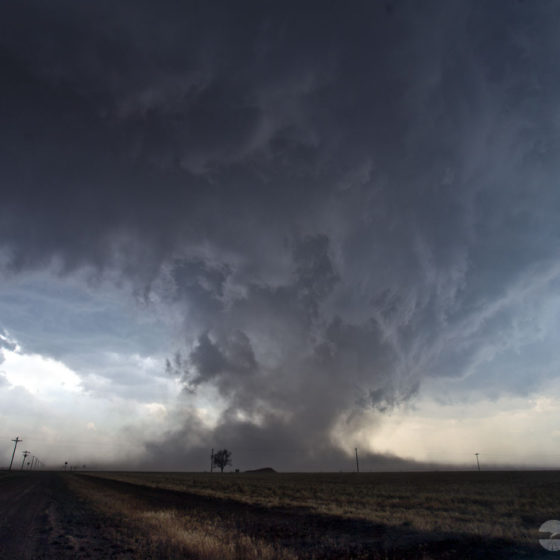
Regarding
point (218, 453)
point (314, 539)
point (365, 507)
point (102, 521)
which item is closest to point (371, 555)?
point (314, 539)

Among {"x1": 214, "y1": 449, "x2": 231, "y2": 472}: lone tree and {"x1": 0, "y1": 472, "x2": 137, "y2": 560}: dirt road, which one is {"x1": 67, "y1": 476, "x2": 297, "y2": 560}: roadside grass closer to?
{"x1": 0, "y1": 472, "x2": 137, "y2": 560}: dirt road

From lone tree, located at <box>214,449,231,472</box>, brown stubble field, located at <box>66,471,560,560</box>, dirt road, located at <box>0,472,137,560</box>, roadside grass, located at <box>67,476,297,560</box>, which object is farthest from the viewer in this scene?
lone tree, located at <box>214,449,231,472</box>

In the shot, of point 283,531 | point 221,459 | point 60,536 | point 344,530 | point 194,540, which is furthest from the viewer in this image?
point 221,459

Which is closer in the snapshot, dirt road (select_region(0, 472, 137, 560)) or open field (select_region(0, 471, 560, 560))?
open field (select_region(0, 471, 560, 560))

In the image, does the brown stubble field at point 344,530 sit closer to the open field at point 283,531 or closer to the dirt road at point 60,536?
the open field at point 283,531

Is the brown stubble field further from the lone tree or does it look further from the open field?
the lone tree

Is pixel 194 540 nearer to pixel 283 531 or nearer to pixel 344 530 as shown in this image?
pixel 283 531

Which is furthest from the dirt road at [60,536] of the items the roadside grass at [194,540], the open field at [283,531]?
the roadside grass at [194,540]

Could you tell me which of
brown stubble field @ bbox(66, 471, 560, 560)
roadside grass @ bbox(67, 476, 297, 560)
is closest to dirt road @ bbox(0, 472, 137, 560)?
roadside grass @ bbox(67, 476, 297, 560)

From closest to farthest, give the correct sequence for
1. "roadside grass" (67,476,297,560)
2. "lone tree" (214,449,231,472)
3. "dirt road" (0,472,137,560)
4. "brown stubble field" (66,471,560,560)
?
"roadside grass" (67,476,297,560), "brown stubble field" (66,471,560,560), "dirt road" (0,472,137,560), "lone tree" (214,449,231,472)

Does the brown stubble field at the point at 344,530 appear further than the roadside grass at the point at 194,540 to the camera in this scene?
Yes

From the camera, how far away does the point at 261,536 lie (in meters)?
17.8

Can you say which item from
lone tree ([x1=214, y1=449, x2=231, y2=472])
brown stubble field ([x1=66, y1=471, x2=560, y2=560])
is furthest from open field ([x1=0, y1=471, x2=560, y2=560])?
lone tree ([x1=214, y1=449, x2=231, y2=472])

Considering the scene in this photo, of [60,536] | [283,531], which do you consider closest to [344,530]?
[283,531]
